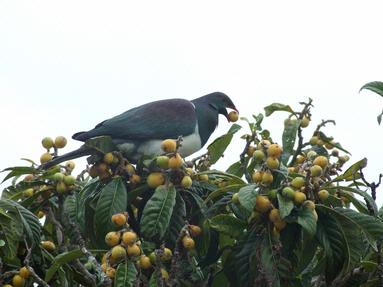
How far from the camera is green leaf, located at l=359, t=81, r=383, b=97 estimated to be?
12.8 ft

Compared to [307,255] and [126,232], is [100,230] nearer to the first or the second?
[126,232]

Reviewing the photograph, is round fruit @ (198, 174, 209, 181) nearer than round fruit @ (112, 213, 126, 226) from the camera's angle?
No


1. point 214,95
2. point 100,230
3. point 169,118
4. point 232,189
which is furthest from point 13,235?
point 214,95

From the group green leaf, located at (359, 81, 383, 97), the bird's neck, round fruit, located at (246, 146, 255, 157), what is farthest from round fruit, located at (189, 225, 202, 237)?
the bird's neck

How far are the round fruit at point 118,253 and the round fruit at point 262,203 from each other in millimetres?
590

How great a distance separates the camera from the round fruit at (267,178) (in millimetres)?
3645

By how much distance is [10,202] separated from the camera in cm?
382

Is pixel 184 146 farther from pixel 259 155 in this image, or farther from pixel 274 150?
pixel 274 150

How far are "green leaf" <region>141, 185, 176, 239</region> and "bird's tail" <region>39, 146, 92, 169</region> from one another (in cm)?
73

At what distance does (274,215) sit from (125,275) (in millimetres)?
672

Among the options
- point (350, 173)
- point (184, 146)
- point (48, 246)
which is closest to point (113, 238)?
point (48, 246)

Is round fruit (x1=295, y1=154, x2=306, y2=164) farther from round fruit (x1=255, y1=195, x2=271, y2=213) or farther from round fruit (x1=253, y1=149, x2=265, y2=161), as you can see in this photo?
round fruit (x1=255, y1=195, x2=271, y2=213)

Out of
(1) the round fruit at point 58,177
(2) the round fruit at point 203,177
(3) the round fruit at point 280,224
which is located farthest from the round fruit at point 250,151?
(1) the round fruit at point 58,177

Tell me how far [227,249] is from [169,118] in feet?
6.24
